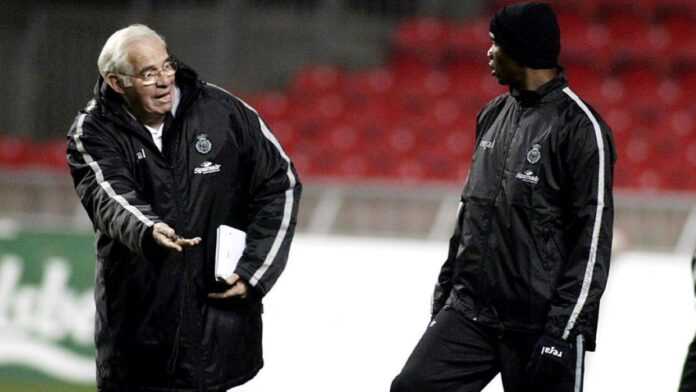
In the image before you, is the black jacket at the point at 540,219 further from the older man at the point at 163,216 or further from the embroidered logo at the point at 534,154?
the older man at the point at 163,216

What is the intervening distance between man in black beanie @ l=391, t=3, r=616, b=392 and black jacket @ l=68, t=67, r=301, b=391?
73 cm

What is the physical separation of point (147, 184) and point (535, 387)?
5.25 feet

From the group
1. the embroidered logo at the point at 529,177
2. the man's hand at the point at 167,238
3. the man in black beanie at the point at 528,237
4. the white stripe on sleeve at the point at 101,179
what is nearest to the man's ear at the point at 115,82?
the white stripe on sleeve at the point at 101,179

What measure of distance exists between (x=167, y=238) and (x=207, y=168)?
17.3 inches

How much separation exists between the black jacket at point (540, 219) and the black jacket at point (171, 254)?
2.58 ft

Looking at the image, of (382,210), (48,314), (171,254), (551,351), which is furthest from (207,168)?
(382,210)

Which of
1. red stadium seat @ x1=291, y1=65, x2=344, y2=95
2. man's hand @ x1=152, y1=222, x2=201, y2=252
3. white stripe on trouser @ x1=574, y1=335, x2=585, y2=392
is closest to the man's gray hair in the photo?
man's hand @ x1=152, y1=222, x2=201, y2=252

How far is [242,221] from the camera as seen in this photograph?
4.86 metres

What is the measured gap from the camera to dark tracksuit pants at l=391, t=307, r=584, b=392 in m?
4.85

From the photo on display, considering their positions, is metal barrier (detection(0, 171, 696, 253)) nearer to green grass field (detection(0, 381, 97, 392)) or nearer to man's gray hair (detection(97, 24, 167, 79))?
green grass field (detection(0, 381, 97, 392))

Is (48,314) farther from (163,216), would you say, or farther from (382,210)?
(163,216)

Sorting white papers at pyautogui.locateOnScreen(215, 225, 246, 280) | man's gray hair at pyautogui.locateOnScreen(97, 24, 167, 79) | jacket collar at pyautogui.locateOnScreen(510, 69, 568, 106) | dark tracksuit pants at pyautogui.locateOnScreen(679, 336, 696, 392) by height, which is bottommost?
dark tracksuit pants at pyautogui.locateOnScreen(679, 336, 696, 392)

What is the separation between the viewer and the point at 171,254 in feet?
15.1

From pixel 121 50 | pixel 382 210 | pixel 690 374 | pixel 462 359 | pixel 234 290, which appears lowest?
pixel 382 210
